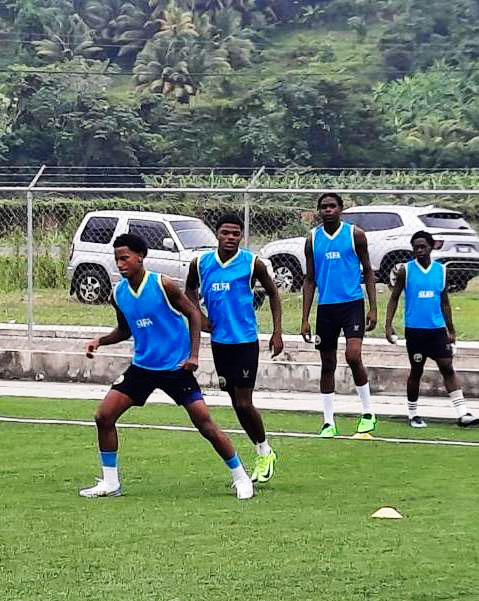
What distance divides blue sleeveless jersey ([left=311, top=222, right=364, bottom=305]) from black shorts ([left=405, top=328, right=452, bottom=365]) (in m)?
1.02

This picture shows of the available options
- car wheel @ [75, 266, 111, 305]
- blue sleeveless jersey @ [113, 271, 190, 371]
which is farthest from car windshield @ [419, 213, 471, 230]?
blue sleeveless jersey @ [113, 271, 190, 371]

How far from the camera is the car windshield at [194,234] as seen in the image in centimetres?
1903

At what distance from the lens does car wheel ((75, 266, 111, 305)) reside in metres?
18.0

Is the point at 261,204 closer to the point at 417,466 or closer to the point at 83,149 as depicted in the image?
the point at 417,466

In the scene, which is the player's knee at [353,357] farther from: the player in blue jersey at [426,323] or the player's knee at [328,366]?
the player in blue jersey at [426,323]

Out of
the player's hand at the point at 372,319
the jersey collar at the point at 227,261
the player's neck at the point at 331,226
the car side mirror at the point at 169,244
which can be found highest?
the player's neck at the point at 331,226

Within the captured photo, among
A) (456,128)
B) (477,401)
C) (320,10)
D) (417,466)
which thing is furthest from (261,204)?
(320,10)

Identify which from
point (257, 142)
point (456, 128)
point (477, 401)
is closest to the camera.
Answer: point (477, 401)

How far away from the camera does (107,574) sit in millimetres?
6898

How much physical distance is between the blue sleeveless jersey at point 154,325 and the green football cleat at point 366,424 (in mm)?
3185

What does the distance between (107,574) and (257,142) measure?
61.6 metres

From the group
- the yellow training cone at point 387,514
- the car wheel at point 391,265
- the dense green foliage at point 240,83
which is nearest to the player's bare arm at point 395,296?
the car wheel at point 391,265

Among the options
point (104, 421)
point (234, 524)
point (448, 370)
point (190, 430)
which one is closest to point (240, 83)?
point (448, 370)

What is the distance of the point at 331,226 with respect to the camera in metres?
12.0
